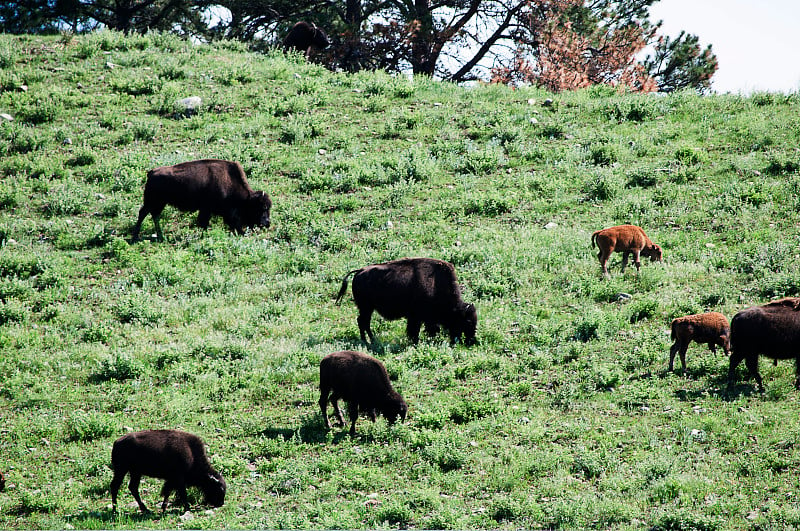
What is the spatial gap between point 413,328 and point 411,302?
0.46 metres

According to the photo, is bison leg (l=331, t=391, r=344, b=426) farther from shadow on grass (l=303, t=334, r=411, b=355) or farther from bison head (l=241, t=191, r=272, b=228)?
bison head (l=241, t=191, r=272, b=228)

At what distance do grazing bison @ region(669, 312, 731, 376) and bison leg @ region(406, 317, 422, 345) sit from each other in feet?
12.9

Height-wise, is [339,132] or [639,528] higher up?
[339,132]

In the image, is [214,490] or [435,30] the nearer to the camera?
[214,490]

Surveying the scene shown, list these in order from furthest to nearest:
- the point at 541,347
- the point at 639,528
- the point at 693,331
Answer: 1. the point at 541,347
2. the point at 693,331
3. the point at 639,528

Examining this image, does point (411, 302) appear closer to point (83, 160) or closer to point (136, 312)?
point (136, 312)

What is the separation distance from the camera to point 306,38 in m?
Answer: 28.9

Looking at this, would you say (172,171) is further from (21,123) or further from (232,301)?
(21,123)

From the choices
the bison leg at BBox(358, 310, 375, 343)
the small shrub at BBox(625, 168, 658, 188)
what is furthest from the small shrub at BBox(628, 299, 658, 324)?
the small shrub at BBox(625, 168, 658, 188)

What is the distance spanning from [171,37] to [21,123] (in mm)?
8070

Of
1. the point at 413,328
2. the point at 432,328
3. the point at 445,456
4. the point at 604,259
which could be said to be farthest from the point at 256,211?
the point at 445,456

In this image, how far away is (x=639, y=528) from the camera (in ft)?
26.6

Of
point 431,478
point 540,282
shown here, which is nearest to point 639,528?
point 431,478

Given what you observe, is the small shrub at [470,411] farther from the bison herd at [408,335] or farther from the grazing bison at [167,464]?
the grazing bison at [167,464]
